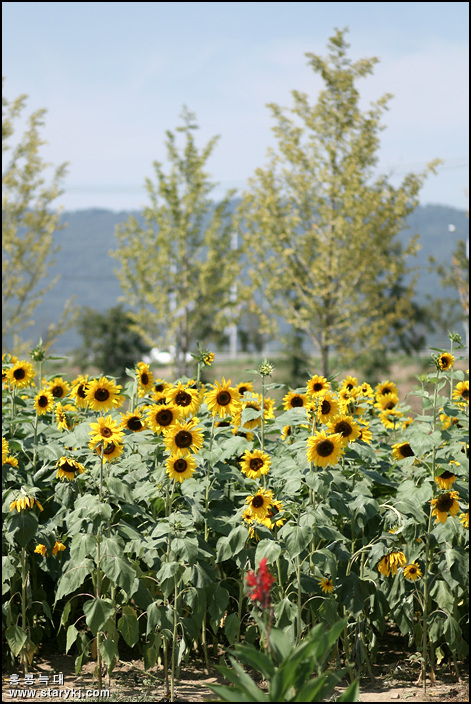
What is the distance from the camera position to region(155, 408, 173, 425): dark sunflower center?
3193mm

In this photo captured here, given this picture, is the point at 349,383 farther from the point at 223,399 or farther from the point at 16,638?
the point at 16,638

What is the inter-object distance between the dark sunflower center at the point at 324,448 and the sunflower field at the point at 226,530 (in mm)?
13

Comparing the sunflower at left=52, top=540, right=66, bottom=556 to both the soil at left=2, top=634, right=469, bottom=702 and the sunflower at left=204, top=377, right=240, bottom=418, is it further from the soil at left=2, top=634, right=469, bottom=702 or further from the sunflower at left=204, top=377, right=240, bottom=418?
the sunflower at left=204, top=377, right=240, bottom=418

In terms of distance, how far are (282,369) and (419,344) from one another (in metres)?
10.4

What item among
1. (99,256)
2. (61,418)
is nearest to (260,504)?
(61,418)

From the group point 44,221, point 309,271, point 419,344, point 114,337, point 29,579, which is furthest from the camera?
point 419,344

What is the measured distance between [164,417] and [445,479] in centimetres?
125

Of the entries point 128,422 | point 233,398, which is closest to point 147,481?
point 128,422

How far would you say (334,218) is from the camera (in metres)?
11.7

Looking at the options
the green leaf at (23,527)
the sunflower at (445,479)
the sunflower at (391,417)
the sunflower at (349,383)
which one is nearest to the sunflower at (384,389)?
the sunflower at (391,417)

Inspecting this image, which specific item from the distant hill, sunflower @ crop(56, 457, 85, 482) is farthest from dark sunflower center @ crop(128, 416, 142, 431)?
the distant hill

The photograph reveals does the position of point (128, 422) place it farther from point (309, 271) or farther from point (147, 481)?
point (309, 271)

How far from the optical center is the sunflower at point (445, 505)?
10.9ft

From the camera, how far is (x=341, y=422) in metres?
3.31
